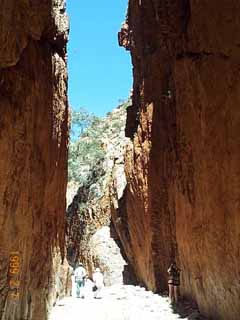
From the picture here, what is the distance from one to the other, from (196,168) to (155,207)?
6.18 metres

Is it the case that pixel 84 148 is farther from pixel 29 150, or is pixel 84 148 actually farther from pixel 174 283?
pixel 29 150

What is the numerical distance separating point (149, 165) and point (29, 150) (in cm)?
838

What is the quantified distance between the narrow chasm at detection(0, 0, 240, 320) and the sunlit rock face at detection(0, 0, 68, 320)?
31 mm

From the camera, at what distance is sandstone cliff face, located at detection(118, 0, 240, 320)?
10.2 meters

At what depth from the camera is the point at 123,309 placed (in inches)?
555

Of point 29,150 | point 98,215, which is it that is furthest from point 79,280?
point 98,215

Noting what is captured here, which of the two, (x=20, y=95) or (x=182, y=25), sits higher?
(x=182, y=25)

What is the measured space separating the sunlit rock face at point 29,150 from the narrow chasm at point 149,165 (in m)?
0.03

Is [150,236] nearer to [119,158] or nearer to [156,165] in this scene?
[156,165]

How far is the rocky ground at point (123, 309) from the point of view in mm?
13102

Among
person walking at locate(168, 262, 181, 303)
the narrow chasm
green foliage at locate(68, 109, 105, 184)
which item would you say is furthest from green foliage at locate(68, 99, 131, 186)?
person walking at locate(168, 262, 181, 303)

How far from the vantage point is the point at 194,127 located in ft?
39.6

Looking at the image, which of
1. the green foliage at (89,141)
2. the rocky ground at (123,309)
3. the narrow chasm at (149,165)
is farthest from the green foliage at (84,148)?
the rocky ground at (123,309)

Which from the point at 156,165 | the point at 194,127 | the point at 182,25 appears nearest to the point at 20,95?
the point at 194,127
